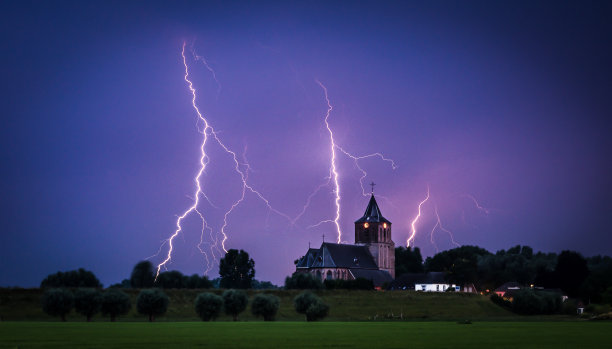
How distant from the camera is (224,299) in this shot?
3017 inches

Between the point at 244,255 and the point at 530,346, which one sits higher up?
A: the point at 244,255

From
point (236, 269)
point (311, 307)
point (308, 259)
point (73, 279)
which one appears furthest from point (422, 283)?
point (311, 307)

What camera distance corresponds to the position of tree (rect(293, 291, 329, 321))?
73125mm

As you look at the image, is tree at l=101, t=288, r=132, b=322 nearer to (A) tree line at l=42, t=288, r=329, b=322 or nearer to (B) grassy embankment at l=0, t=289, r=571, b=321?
(A) tree line at l=42, t=288, r=329, b=322

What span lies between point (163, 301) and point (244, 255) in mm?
61741

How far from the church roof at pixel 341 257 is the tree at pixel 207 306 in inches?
2808

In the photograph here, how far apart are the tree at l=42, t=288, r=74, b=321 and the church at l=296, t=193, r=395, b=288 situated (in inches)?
2863

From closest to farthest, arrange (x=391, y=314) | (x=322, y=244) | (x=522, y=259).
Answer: (x=391, y=314) < (x=322, y=244) < (x=522, y=259)

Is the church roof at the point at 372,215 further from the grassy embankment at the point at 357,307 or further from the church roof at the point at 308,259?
the grassy embankment at the point at 357,307

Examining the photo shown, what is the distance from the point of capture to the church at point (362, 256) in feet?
474

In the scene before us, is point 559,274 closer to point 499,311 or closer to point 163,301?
point 499,311

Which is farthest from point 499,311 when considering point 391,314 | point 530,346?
point 530,346

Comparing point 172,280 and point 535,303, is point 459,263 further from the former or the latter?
point 172,280

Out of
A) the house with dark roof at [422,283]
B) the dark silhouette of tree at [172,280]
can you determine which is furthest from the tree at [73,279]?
the house with dark roof at [422,283]
